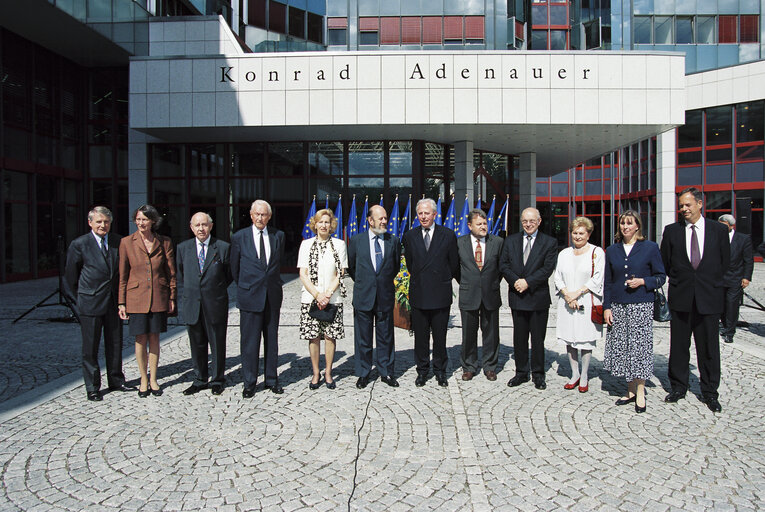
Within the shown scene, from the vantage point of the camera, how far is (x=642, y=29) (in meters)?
29.0

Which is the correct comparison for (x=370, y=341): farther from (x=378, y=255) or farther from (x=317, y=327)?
(x=378, y=255)

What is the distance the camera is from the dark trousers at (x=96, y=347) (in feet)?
16.1

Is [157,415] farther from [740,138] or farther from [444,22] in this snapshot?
[740,138]

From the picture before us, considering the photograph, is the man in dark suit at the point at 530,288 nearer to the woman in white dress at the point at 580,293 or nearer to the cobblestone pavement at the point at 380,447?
the woman in white dress at the point at 580,293

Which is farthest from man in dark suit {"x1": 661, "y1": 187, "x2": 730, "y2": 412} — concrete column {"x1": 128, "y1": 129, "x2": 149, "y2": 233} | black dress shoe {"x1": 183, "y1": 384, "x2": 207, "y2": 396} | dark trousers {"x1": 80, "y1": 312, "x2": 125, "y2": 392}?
concrete column {"x1": 128, "y1": 129, "x2": 149, "y2": 233}

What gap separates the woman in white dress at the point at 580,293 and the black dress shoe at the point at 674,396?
709 mm

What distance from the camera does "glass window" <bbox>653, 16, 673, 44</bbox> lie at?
92.7 feet

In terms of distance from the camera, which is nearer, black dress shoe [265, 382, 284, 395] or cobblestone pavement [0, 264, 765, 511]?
cobblestone pavement [0, 264, 765, 511]

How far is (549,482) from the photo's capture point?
127 inches

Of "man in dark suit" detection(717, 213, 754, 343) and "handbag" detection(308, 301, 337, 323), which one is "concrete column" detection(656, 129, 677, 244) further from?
"handbag" detection(308, 301, 337, 323)

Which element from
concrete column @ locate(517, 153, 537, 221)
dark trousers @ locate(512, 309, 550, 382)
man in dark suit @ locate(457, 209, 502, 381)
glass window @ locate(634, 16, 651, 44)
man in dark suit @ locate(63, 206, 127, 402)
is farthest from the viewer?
glass window @ locate(634, 16, 651, 44)

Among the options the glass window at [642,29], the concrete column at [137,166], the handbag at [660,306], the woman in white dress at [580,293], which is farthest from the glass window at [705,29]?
the handbag at [660,306]

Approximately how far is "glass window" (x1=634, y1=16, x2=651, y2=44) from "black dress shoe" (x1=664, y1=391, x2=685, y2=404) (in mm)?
30166

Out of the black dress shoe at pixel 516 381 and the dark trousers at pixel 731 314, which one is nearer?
the black dress shoe at pixel 516 381
